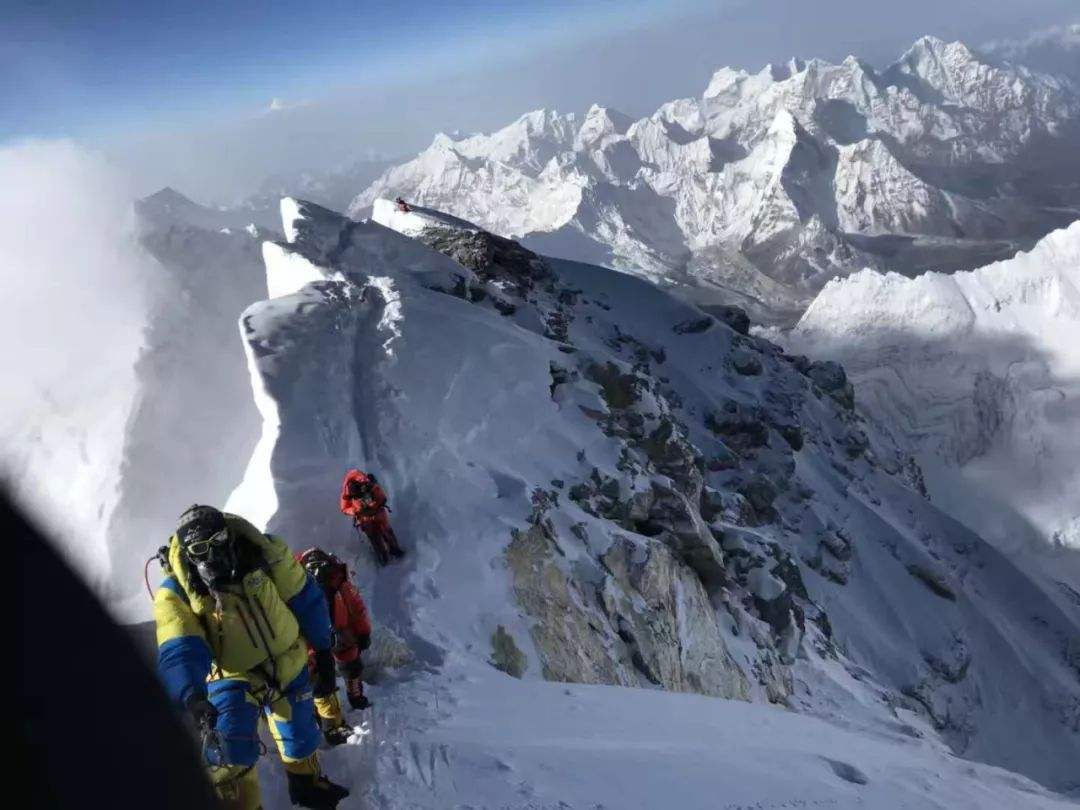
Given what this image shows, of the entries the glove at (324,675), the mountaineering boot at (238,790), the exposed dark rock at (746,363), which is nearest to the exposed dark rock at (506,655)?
the glove at (324,675)

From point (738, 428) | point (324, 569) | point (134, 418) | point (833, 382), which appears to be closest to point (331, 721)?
point (324, 569)

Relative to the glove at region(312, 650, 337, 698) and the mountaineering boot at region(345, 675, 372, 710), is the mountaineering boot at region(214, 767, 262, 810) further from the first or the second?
the mountaineering boot at region(345, 675, 372, 710)

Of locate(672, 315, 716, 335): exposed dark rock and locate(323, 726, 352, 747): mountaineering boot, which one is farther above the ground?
locate(323, 726, 352, 747): mountaineering boot

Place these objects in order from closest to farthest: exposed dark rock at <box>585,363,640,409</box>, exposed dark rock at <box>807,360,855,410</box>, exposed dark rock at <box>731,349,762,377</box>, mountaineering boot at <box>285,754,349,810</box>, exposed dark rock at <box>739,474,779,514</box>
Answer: mountaineering boot at <box>285,754,349,810</box>
exposed dark rock at <box>585,363,640,409</box>
exposed dark rock at <box>739,474,779,514</box>
exposed dark rock at <box>731,349,762,377</box>
exposed dark rock at <box>807,360,855,410</box>

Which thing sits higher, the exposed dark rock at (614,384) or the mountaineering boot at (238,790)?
the mountaineering boot at (238,790)

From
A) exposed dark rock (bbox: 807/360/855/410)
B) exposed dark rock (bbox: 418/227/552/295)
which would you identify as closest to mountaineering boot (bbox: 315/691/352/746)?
exposed dark rock (bbox: 418/227/552/295)

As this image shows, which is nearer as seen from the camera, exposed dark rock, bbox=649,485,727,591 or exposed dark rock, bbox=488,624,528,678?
exposed dark rock, bbox=488,624,528,678

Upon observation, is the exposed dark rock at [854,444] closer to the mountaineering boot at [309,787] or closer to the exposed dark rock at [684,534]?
the exposed dark rock at [684,534]
